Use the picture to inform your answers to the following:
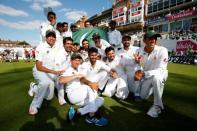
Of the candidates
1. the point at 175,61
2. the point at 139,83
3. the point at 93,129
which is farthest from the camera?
the point at 175,61

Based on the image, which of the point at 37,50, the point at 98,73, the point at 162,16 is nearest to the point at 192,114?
the point at 98,73

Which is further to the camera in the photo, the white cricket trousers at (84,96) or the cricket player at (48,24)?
the cricket player at (48,24)

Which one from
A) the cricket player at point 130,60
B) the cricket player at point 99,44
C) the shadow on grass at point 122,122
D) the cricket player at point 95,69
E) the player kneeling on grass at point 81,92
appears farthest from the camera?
the cricket player at point 99,44

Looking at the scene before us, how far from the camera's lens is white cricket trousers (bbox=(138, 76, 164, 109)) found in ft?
15.5

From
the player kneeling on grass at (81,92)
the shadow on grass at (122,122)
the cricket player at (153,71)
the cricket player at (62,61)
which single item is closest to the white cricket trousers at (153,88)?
the cricket player at (153,71)

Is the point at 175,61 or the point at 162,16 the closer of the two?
the point at 175,61

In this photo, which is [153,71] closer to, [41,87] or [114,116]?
[114,116]

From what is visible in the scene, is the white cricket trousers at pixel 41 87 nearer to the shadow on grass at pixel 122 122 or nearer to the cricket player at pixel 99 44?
the shadow on grass at pixel 122 122

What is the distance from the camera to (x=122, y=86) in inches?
238

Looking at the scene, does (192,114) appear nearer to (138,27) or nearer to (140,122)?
(140,122)

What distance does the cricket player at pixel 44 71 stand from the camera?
16.0 ft

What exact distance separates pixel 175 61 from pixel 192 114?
20902 millimetres

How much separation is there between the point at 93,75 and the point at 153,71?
182cm

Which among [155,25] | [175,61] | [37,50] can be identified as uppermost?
[155,25]
